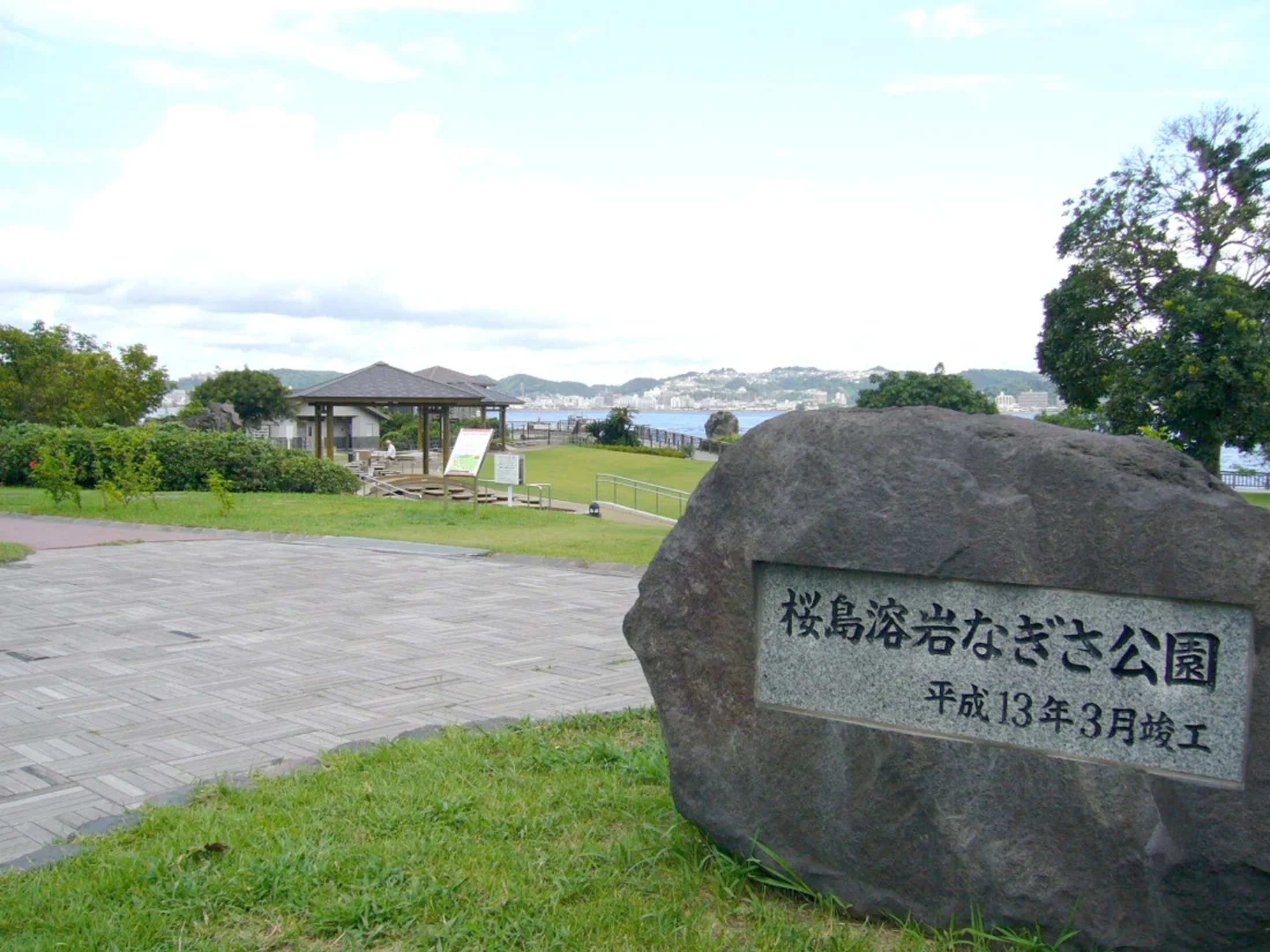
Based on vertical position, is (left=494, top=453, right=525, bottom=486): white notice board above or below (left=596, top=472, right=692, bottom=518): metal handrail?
above

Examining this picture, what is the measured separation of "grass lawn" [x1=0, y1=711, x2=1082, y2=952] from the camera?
317 centimetres

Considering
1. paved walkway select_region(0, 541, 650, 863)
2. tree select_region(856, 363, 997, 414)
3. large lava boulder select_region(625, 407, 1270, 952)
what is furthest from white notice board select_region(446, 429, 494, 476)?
tree select_region(856, 363, 997, 414)

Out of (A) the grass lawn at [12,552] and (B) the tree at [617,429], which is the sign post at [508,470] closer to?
(A) the grass lawn at [12,552]

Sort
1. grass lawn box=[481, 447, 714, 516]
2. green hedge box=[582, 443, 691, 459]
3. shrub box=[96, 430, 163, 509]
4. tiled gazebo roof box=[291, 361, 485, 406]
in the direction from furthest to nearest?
green hedge box=[582, 443, 691, 459]
grass lawn box=[481, 447, 714, 516]
tiled gazebo roof box=[291, 361, 485, 406]
shrub box=[96, 430, 163, 509]

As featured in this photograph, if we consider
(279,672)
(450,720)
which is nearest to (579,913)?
(450,720)

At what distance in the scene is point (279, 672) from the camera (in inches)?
265

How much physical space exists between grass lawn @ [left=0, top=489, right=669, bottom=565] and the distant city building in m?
53.1

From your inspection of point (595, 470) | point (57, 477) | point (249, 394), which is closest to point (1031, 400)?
point (595, 470)

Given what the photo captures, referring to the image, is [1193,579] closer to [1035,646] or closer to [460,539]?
[1035,646]

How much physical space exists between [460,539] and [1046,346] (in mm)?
22232

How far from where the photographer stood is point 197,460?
22.2m

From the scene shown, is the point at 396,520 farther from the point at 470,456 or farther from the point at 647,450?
the point at 647,450

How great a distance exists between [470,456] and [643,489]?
590 inches

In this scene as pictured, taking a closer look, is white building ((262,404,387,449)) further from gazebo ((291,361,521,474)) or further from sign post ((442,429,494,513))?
sign post ((442,429,494,513))
